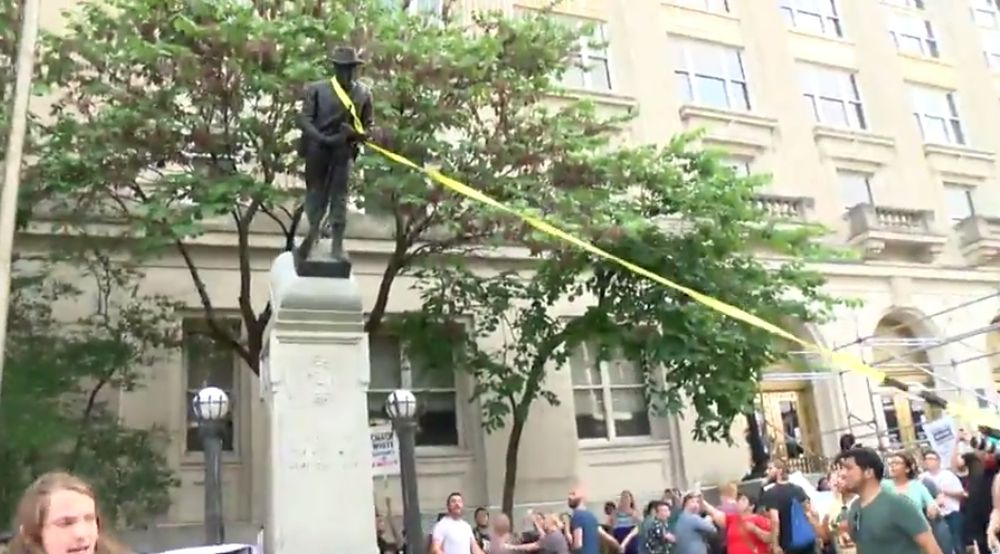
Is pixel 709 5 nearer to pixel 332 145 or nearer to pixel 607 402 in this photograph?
pixel 607 402

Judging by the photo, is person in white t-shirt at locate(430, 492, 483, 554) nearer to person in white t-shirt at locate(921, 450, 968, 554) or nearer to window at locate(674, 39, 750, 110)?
person in white t-shirt at locate(921, 450, 968, 554)

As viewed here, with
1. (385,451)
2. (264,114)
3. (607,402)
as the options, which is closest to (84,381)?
(385,451)

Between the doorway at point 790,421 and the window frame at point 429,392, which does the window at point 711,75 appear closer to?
the doorway at point 790,421

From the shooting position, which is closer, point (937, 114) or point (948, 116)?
point (937, 114)

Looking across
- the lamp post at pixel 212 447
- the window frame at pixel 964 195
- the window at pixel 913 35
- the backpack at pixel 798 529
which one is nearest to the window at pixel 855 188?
the window frame at pixel 964 195

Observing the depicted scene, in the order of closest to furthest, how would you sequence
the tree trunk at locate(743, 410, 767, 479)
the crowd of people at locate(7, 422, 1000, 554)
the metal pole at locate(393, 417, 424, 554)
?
the crowd of people at locate(7, 422, 1000, 554) < the metal pole at locate(393, 417, 424, 554) < the tree trunk at locate(743, 410, 767, 479)

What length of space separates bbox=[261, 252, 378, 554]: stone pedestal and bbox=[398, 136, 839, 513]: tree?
473cm

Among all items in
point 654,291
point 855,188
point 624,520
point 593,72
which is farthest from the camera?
point 855,188

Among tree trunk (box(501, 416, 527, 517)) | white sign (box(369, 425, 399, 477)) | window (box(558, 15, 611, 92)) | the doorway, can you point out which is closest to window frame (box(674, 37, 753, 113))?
window (box(558, 15, 611, 92))

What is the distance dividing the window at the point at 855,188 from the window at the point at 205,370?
16769mm

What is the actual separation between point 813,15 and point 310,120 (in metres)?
22.0

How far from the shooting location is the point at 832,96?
87.4 feet

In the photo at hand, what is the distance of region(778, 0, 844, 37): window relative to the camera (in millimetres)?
26875

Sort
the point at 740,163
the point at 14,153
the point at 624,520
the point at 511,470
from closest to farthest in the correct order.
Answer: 1. the point at 14,153
2. the point at 624,520
3. the point at 511,470
4. the point at 740,163
